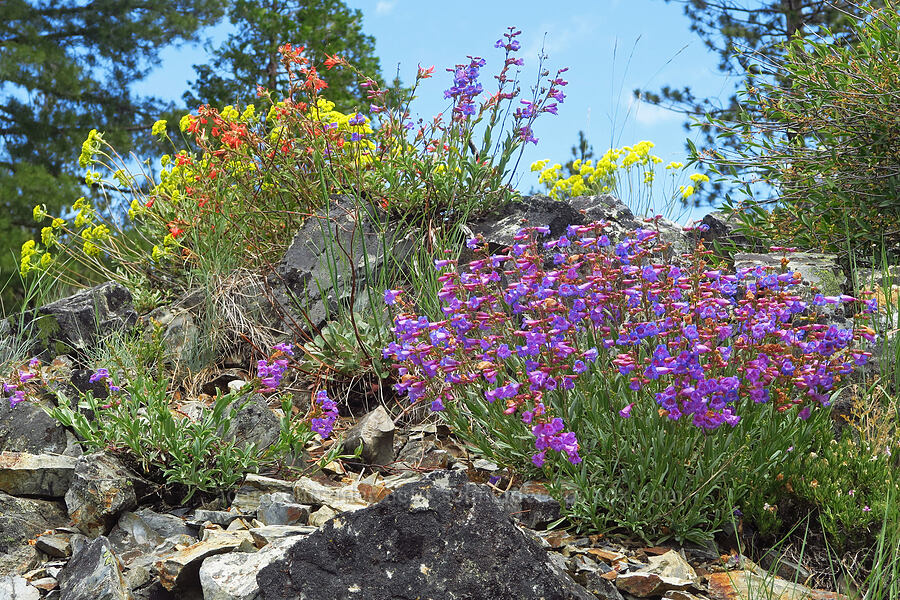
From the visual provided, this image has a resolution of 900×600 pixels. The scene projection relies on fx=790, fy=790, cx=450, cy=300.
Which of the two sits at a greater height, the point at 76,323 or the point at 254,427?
the point at 76,323

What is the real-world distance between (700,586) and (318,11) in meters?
16.6

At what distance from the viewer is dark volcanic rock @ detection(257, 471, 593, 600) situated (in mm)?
2475

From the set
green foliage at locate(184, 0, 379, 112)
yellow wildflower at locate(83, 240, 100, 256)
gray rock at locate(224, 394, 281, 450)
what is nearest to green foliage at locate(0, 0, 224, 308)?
green foliage at locate(184, 0, 379, 112)

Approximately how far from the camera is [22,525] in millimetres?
3672

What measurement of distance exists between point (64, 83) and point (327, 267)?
13253 mm

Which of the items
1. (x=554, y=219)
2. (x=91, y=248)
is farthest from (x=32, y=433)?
(x=554, y=219)

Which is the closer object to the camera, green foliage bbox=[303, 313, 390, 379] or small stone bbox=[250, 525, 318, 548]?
small stone bbox=[250, 525, 318, 548]

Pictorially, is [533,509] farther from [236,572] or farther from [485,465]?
[236,572]

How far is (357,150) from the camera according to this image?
589 cm

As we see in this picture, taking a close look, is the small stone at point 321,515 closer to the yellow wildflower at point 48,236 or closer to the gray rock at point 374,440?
the gray rock at point 374,440

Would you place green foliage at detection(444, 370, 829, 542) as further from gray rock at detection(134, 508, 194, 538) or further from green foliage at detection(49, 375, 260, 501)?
gray rock at detection(134, 508, 194, 538)

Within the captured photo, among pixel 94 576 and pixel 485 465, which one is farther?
pixel 485 465

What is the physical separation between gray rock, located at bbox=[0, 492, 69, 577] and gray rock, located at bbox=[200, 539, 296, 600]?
1211 millimetres

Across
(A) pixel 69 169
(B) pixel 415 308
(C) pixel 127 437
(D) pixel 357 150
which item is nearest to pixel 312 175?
(D) pixel 357 150
